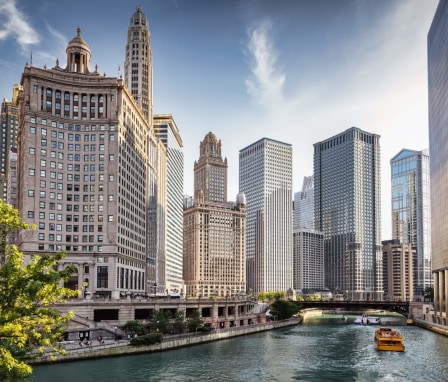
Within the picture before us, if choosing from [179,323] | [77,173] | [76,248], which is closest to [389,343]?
[179,323]

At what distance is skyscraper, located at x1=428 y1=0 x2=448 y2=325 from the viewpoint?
173050 millimetres

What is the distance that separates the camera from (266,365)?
96688 millimetres

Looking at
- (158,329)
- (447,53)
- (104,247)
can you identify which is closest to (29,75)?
(104,247)

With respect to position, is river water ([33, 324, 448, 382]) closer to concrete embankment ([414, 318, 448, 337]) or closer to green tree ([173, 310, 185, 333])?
green tree ([173, 310, 185, 333])

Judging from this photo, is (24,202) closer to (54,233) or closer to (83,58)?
(54,233)

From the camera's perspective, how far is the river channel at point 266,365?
83625mm

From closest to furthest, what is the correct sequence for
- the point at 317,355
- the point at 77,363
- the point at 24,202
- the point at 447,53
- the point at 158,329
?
the point at 77,363 < the point at 317,355 < the point at 158,329 < the point at 24,202 < the point at 447,53

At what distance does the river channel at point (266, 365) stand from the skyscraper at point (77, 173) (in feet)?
151

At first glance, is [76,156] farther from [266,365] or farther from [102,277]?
[266,365]

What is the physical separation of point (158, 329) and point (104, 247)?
1560 inches

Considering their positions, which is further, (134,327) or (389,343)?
(389,343)

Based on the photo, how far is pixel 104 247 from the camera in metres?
153

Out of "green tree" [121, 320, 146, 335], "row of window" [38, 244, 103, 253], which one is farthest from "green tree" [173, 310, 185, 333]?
"row of window" [38, 244, 103, 253]

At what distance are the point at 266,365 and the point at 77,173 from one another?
85107mm
